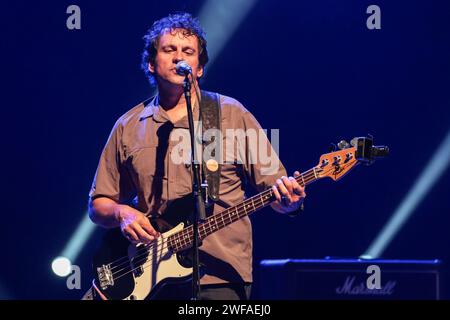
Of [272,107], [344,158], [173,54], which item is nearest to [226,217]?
[344,158]

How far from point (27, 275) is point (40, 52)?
1.79 metres

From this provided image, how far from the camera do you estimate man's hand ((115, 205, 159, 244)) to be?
12.3 feet

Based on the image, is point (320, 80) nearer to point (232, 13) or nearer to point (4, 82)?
point (232, 13)

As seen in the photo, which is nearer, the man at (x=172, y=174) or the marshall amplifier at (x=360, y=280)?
the man at (x=172, y=174)

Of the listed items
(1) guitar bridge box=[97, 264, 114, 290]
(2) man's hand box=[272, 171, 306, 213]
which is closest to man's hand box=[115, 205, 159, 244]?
(1) guitar bridge box=[97, 264, 114, 290]

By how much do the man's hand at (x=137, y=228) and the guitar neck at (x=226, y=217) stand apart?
0.37 ft

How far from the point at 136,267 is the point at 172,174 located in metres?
0.52

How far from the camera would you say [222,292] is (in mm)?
3748

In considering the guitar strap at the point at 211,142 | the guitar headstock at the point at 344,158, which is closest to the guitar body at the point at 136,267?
the guitar strap at the point at 211,142

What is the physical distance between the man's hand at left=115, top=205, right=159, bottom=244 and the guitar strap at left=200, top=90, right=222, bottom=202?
345 millimetres

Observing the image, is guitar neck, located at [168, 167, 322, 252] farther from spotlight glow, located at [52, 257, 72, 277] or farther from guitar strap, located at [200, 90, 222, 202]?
spotlight glow, located at [52, 257, 72, 277]

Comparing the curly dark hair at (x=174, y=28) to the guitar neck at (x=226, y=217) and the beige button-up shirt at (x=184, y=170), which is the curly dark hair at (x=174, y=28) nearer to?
the beige button-up shirt at (x=184, y=170)

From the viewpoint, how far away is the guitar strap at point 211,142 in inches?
151
